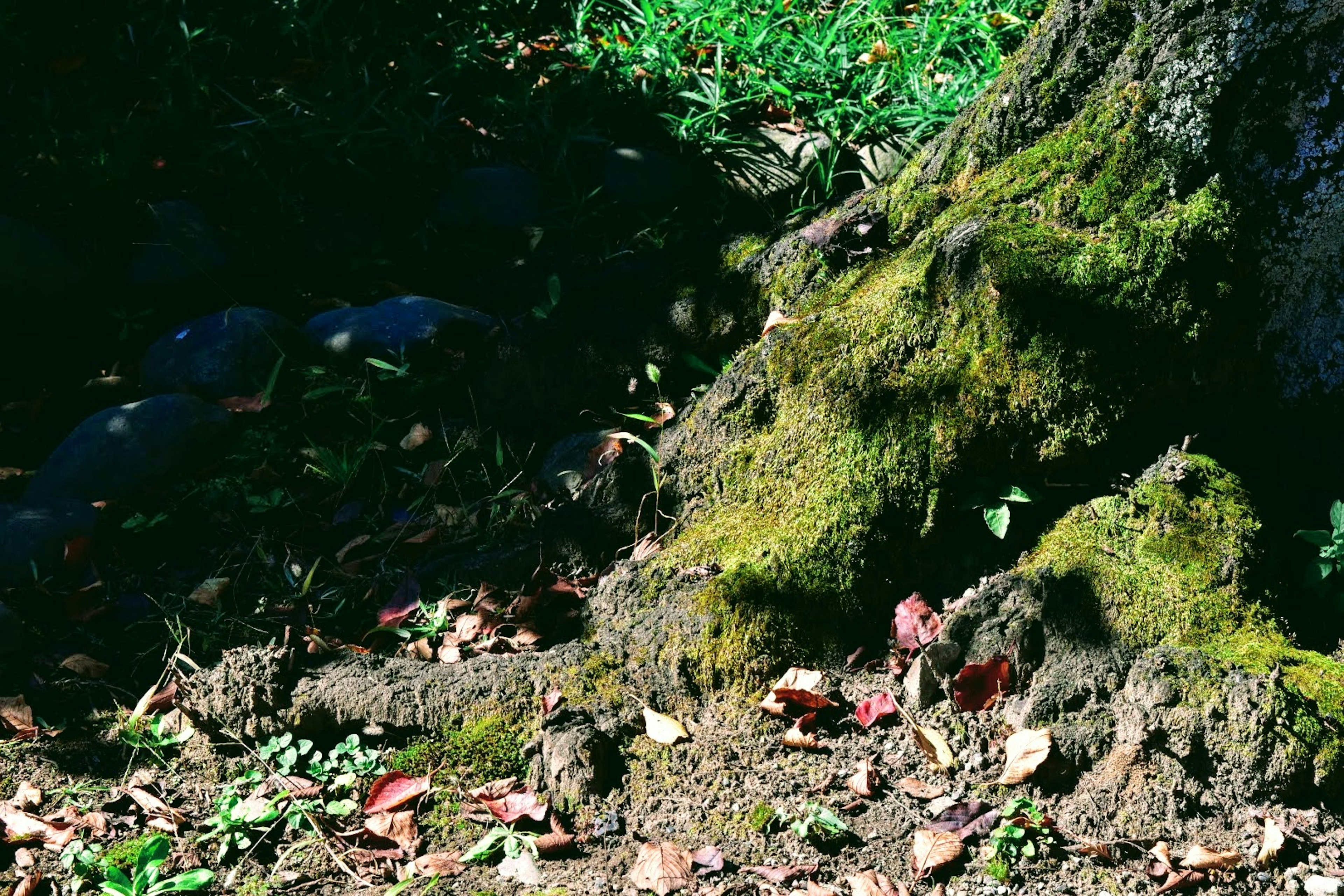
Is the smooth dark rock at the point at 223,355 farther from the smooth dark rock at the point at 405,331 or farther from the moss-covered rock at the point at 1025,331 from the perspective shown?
the moss-covered rock at the point at 1025,331

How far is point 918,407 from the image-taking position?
2.58 meters

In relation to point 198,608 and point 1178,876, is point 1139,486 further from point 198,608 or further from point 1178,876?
point 198,608

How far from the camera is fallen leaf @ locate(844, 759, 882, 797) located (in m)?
2.23

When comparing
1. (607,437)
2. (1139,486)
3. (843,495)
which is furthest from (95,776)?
(1139,486)

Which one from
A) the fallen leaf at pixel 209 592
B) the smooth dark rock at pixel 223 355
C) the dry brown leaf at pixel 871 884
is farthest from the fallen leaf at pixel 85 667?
the dry brown leaf at pixel 871 884

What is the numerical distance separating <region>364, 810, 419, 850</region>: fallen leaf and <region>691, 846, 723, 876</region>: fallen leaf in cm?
59

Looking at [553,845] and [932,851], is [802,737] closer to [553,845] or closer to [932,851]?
[932,851]

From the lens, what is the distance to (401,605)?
299 cm

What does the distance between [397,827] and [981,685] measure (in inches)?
49.0

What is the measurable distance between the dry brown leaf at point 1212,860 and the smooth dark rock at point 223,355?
123 inches

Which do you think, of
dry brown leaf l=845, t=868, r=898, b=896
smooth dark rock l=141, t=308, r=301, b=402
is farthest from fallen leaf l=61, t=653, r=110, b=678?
dry brown leaf l=845, t=868, r=898, b=896

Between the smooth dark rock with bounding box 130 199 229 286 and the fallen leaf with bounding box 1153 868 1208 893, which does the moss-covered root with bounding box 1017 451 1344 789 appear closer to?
the fallen leaf with bounding box 1153 868 1208 893

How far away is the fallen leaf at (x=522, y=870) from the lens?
212 cm

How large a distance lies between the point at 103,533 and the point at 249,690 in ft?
3.86
